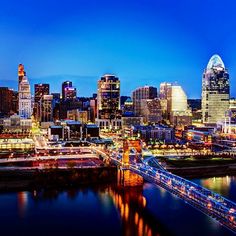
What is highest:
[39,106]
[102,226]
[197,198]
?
[39,106]

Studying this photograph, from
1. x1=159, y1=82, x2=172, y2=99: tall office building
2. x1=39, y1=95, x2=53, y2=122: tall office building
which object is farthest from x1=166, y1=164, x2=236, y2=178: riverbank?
x1=159, y1=82, x2=172, y2=99: tall office building

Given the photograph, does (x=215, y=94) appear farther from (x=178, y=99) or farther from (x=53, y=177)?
(x=53, y=177)

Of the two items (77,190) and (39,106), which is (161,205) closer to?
(77,190)

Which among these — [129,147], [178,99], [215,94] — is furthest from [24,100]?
[129,147]

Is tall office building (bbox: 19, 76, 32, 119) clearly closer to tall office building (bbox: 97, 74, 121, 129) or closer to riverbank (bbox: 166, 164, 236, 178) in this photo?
tall office building (bbox: 97, 74, 121, 129)

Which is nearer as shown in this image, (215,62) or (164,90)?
(215,62)

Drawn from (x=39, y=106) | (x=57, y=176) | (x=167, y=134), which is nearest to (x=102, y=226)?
(x=57, y=176)
